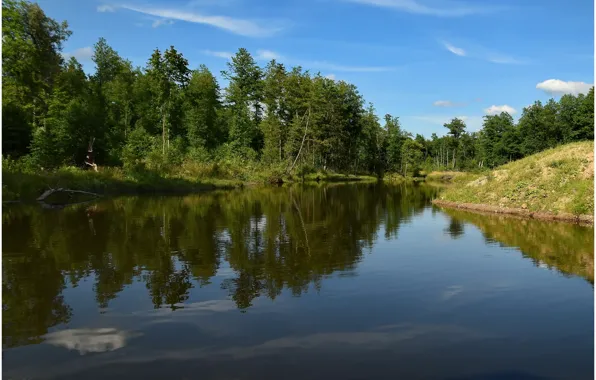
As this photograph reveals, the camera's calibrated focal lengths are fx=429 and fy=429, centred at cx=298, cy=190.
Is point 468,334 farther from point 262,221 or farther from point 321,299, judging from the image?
point 262,221

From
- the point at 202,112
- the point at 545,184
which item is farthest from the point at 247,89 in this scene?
the point at 545,184

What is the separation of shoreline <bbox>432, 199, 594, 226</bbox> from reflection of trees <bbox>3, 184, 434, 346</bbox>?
617 cm

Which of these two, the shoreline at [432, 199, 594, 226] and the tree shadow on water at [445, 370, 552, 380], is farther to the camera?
the shoreline at [432, 199, 594, 226]

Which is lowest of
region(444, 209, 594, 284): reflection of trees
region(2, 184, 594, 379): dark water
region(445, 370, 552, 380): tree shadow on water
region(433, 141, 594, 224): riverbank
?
region(445, 370, 552, 380): tree shadow on water

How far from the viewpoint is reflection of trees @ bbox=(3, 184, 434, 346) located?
436 inches

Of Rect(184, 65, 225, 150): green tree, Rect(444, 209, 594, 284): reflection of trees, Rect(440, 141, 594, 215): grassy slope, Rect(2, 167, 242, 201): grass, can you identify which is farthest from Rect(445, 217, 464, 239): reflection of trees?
Rect(184, 65, 225, 150): green tree

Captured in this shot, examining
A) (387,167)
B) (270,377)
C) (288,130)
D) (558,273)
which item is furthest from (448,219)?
(387,167)

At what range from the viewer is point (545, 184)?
2794 cm

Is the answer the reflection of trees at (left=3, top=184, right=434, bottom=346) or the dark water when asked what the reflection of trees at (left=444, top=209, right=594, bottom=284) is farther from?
the reflection of trees at (left=3, top=184, right=434, bottom=346)

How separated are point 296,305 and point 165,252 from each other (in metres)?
7.91

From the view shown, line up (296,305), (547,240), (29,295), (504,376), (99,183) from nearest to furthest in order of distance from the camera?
(504,376) → (296,305) → (29,295) → (547,240) → (99,183)

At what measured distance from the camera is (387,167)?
352ft

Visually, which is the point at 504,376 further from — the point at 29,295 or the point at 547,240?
the point at 547,240

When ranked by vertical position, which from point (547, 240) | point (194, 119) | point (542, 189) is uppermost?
point (194, 119)
